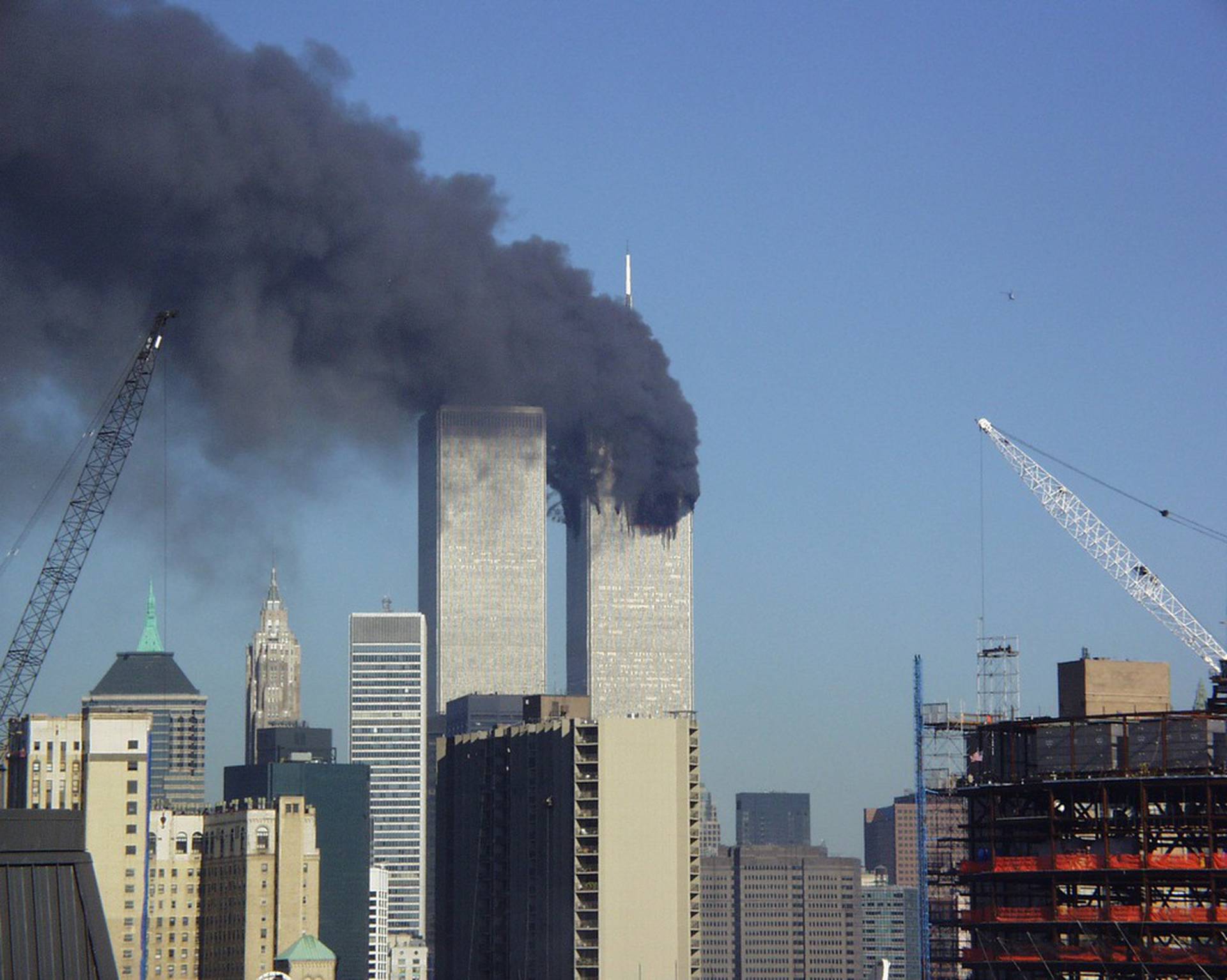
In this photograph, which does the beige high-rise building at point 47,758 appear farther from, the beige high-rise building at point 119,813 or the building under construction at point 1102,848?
the building under construction at point 1102,848

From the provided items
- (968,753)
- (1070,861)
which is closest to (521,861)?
(968,753)

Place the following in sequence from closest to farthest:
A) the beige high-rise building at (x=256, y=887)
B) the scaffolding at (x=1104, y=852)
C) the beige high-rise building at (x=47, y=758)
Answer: the scaffolding at (x=1104, y=852), the beige high-rise building at (x=47, y=758), the beige high-rise building at (x=256, y=887)

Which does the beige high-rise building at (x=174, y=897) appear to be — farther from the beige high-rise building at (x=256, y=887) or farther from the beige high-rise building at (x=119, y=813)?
the beige high-rise building at (x=119, y=813)

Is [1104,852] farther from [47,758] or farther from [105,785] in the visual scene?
[47,758]

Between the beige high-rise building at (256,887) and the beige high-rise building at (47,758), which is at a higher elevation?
the beige high-rise building at (47,758)

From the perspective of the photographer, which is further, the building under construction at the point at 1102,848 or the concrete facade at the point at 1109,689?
the concrete facade at the point at 1109,689

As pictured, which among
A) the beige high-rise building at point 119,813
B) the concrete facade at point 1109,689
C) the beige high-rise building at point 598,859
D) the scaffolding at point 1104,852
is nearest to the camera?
the scaffolding at point 1104,852

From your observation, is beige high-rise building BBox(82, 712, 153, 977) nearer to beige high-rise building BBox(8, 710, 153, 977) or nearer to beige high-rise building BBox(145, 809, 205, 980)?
beige high-rise building BBox(8, 710, 153, 977)

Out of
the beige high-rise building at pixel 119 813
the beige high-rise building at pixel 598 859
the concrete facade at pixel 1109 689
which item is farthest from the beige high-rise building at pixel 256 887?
the concrete facade at pixel 1109 689
